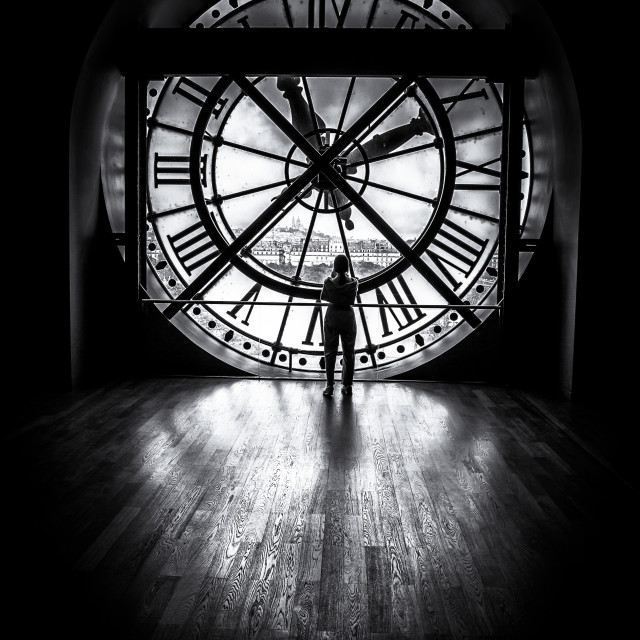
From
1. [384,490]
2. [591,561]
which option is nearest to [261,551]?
[384,490]

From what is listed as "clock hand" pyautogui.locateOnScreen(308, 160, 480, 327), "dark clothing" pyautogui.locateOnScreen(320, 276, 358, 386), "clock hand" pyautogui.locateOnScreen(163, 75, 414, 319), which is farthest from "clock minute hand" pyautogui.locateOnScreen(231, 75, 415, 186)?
"dark clothing" pyautogui.locateOnScreen(320, 276, 358, 386)

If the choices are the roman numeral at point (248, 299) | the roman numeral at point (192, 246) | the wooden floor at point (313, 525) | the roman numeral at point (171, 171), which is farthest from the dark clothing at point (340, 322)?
the roman numeral at point (171, 171)

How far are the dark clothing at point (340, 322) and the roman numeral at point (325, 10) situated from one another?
223 centimetres

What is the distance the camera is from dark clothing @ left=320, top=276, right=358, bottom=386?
505 centimetres

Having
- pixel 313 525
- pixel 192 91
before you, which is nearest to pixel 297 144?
pixel 192 91

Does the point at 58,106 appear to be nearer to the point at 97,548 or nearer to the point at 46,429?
the point at 46,429

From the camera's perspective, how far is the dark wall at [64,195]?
471 centimetres

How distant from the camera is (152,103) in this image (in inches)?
228

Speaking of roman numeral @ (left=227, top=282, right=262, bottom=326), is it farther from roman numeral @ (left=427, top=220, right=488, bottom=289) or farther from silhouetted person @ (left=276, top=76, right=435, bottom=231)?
roman numeral @ (left=427, top=220, right=488, bottom=289)

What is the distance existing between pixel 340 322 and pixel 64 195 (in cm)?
221

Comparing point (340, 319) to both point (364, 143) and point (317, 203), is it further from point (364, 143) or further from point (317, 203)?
point (364, 143)

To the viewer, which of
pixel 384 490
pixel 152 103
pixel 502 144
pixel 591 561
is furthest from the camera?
pixel 152 103

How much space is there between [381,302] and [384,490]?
2988 mm

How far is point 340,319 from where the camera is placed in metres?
5.07
